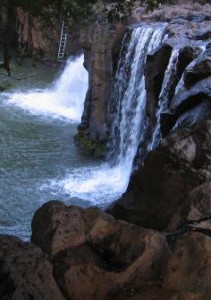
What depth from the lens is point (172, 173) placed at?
774 cm

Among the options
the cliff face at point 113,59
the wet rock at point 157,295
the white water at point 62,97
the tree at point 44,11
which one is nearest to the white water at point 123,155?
the cliff face at point 113,59

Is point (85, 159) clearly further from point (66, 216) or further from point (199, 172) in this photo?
point (66, 216)

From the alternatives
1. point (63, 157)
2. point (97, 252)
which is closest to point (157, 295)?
point (97, 252)

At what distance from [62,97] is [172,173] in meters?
18.0

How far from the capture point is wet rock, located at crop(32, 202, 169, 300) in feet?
14.6

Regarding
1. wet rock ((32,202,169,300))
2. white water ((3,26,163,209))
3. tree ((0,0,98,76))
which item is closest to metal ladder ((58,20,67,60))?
white water ((3,26,163,209))

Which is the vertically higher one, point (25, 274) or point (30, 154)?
point (25, 274)

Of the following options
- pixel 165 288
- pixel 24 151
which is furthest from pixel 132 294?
pixel 24 151

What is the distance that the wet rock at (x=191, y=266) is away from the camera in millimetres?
4215

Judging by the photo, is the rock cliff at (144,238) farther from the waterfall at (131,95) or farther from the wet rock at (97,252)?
the waterfall at (131,95)

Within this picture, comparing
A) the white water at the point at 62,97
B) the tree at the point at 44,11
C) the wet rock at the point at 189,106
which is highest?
the tree at the point at 44,11

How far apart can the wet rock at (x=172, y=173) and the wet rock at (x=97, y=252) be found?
259 cm

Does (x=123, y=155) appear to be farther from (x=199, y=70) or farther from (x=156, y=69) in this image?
(x=199, y=70)

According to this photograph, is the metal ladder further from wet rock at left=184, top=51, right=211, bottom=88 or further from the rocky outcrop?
the rocky outcrop
